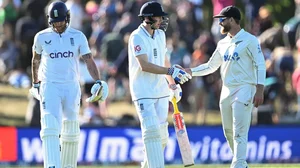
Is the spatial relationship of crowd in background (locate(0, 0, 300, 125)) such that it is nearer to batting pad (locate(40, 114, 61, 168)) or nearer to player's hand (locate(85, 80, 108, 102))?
player's hand (locate(85, 80, 108, 102))

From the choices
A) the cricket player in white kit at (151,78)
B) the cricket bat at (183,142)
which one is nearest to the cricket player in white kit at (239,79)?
the cricket bat at (183,142)

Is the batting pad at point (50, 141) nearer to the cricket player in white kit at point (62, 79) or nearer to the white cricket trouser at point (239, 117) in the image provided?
the cricket player in white kit at point (62, 79)

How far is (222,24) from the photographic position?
11836 millimetres

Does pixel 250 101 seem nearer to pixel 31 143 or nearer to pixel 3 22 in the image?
pixel 31 143

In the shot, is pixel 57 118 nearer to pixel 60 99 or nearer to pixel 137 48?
pixel 60 99

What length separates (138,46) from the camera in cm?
1124

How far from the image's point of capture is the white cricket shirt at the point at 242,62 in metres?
11.6

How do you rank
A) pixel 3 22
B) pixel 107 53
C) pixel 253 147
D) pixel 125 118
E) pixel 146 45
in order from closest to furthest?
pixel 146 45 < pixel 253 147 < pixel 125 118 < pixel 107 53 < pixel 3 22

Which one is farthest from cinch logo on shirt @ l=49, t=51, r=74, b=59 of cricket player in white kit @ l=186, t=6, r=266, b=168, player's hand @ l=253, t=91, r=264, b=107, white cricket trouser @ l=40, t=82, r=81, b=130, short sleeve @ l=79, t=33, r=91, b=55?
player's hand @ l=253, t=91, r=264, b=107

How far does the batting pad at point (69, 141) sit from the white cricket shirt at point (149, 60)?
0.91 m

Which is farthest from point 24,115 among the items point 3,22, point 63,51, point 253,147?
point 63,51

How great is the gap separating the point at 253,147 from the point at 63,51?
6.44 metres

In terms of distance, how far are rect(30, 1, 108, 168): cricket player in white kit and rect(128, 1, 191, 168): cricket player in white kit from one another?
23.6 inches

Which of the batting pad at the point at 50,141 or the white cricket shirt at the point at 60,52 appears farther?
the white cricket shirt at the point at 60,52
